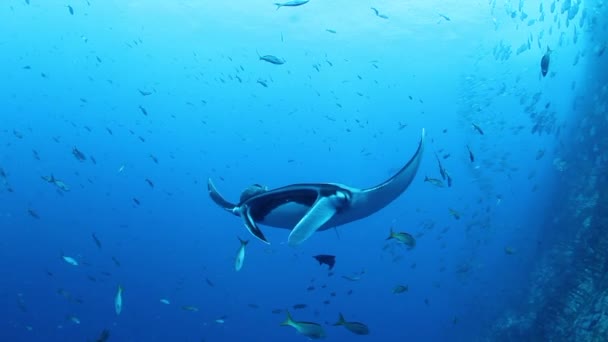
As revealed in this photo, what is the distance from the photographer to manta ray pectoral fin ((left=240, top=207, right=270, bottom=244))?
274 cm

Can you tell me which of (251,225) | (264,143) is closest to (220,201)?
(251,225)

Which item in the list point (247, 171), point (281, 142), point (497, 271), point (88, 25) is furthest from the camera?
point (281, 142)

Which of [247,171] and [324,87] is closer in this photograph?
[324,87]

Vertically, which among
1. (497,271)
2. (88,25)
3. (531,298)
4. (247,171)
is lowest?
(247,171)

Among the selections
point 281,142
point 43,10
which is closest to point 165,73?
point 43,10

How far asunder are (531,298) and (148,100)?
159 feet

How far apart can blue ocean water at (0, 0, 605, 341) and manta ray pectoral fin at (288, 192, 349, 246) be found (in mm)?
1114

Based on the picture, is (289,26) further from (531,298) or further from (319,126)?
(319,126)

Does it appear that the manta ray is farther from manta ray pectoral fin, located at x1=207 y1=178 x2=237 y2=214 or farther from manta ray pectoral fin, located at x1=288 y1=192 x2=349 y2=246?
manta ray pectoral fin, located at x1=207 y1=178 x2=237 y2=214

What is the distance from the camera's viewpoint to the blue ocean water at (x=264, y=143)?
21.0 metres

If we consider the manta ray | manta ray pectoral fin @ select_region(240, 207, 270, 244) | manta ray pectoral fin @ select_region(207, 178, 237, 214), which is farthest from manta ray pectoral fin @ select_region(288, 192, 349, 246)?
manta ray pectoral fin @ select_region(207, 178, 237, 214)

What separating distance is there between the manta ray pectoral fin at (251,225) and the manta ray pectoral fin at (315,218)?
0.25 meters

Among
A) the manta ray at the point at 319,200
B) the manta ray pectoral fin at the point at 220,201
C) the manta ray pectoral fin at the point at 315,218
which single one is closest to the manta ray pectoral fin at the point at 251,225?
the manta ray at the point at 319,200

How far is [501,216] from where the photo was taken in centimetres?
3055
